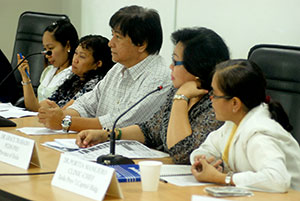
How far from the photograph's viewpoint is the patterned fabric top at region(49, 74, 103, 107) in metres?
3.06

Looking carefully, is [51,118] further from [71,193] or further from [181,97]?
[71,193]

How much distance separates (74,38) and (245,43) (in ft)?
3.76

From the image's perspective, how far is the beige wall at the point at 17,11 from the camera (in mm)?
4832

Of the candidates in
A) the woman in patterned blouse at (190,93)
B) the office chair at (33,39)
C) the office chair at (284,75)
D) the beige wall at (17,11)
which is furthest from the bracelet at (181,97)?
the beige wall at (17,11)

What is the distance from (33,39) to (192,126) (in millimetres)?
2350

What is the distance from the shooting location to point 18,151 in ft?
5.91

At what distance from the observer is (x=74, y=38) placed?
3.46 meters

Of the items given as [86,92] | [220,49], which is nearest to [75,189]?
[220,49]

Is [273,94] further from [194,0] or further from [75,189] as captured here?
[194,0]

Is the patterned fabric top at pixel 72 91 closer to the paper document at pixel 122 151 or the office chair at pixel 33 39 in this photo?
the office chair at pixel 33 39

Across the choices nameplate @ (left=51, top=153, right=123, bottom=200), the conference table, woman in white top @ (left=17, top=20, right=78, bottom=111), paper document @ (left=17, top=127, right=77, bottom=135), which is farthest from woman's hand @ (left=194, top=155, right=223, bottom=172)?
woman in white top @ (left=17, top=20, right=78, bottom=111)

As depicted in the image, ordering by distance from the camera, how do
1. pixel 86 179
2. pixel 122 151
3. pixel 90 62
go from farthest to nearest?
pixel 90 62 → pixel 122 151 → pixel 86 179

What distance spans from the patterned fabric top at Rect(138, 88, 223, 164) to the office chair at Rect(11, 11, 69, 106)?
6.11ft

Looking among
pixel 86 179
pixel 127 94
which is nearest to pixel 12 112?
pixel 127 94
